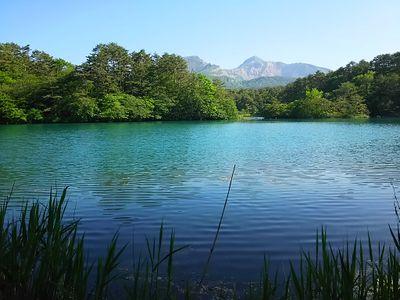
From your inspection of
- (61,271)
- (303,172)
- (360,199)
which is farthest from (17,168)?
(61,271)

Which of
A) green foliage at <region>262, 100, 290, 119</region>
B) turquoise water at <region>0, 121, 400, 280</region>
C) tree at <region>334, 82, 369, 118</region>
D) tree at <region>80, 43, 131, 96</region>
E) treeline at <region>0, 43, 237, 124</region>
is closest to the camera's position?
turquoise water at <region>0, 121, 400, 280</region>

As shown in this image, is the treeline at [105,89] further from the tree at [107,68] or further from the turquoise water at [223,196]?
the turquoise water at [223,196]

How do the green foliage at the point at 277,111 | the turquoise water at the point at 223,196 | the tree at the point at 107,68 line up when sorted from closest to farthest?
the turquoise water at the point at 223,196
the tree at the point at 107,68
the green foliage at the point at 277,111

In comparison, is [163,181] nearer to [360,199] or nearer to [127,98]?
[360,199]

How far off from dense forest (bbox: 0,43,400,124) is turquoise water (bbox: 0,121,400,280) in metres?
46.0

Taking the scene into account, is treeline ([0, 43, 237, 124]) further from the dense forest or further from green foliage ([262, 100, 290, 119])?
green foliage ([262, 100, 290, 119])

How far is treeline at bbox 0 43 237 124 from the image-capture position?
211 feet

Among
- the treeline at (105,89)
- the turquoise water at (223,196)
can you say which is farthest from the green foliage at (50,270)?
the treeline at (105,89)

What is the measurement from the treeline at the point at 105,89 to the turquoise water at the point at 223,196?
4569 cm

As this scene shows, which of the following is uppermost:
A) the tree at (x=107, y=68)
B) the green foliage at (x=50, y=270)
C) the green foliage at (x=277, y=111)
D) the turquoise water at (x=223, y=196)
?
the tree at (x=107, y=68)

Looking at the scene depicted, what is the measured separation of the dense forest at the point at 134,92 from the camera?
6488 cm

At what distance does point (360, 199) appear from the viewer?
35.6 feet

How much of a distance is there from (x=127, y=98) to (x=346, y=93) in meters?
42.5

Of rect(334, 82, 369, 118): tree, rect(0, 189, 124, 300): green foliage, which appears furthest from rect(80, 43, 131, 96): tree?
rect(0, 189, 124, 300): green foliage
